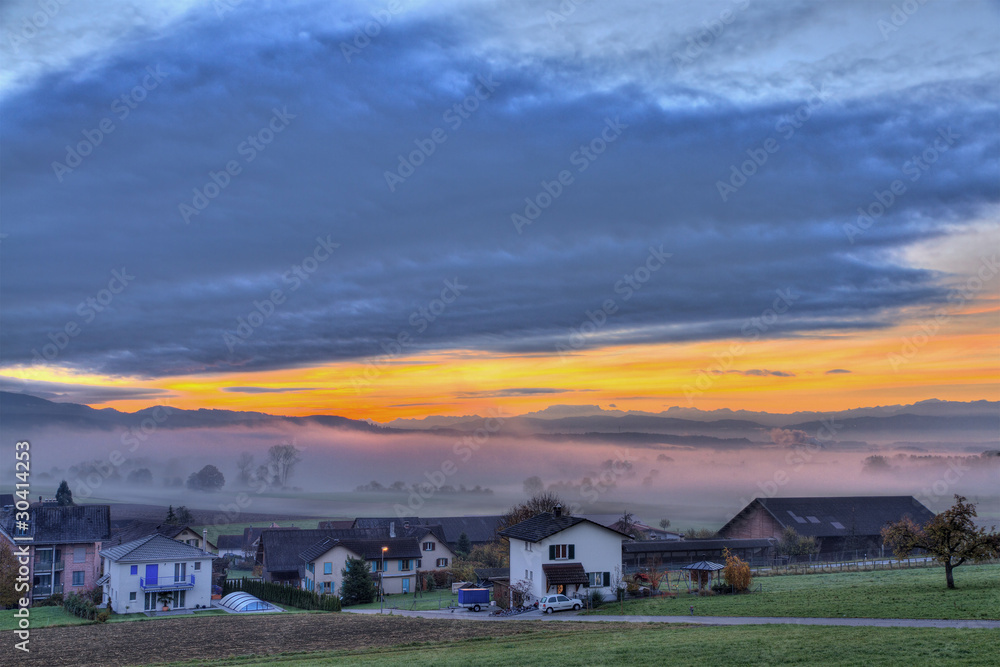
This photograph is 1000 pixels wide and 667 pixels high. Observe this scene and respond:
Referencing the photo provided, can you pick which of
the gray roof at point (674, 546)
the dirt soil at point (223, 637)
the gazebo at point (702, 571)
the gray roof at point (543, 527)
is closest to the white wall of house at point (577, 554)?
the gray roof at point (543, 527)

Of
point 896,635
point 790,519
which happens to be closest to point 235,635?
point 896,635

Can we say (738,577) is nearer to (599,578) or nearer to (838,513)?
(599,578)

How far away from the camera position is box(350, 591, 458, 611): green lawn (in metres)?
60.8

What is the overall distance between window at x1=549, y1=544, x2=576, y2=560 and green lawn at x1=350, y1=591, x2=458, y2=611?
9.38m

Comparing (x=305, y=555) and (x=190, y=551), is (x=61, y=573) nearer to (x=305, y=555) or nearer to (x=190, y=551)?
(x=190, y=551)

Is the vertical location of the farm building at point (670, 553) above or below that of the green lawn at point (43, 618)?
above

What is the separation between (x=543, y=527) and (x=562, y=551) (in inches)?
101

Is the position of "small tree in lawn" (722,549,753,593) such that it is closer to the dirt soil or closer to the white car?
the white car

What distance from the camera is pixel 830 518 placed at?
92250 mm

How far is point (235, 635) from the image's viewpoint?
42906 mm

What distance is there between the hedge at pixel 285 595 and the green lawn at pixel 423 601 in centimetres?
492

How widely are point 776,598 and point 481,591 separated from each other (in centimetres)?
2190

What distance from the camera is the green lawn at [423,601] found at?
60.8 metres

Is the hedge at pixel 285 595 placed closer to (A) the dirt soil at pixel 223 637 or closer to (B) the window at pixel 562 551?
(A) the dirt soil at pixel 223 637
